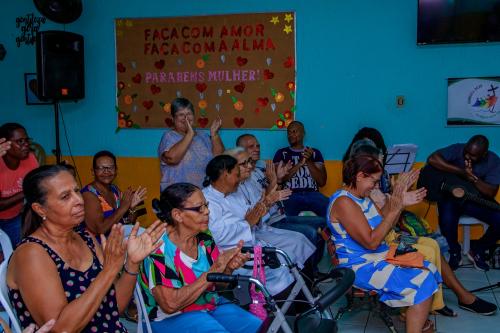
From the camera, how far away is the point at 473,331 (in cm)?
359

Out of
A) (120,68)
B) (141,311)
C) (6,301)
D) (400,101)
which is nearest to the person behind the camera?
(6,301)

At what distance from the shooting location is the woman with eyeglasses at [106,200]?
12.1ft

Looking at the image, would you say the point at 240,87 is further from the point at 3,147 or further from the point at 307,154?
the point at 3,147

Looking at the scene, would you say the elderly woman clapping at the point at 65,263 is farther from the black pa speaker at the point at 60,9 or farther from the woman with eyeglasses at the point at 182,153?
the black pa speaker at the point at 60,9

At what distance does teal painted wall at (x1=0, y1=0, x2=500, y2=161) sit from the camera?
5457mm

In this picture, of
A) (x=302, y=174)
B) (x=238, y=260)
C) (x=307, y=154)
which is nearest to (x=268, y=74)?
(x=307, y=154)

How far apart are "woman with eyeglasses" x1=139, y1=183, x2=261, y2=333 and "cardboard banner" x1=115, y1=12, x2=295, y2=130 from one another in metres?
3.22

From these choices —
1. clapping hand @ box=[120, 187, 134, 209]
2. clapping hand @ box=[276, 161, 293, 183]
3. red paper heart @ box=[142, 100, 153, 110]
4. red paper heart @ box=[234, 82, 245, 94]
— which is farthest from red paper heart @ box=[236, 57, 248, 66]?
clapping hand @ box=[120, 187, 134, 209]

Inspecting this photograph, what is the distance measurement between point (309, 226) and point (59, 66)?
9.92 feet

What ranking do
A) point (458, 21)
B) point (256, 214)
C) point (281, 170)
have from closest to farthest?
point (256, 214) < point (281, 170) < point (458, 21)

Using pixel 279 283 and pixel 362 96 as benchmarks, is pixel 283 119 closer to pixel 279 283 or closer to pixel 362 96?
pixel 362 96

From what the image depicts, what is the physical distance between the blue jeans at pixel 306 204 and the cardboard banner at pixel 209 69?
0.95m

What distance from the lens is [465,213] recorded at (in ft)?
16.7

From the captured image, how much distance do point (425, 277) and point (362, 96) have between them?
2765mm
